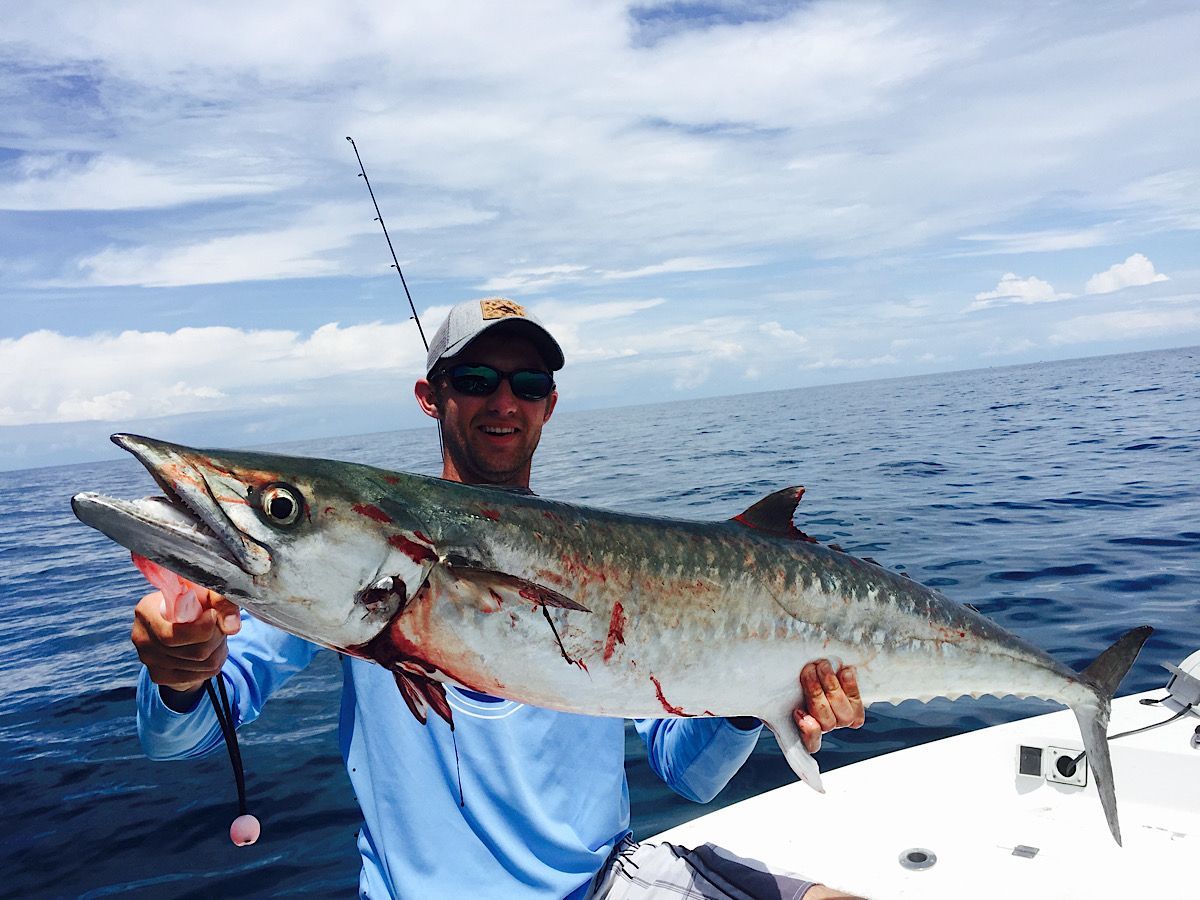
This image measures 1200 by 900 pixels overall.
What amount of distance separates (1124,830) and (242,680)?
16.8 ft

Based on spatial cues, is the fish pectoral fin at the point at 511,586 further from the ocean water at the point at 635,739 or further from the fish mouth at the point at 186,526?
the ocean water at the point at 635,739

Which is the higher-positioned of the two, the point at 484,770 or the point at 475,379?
the point at 475,379

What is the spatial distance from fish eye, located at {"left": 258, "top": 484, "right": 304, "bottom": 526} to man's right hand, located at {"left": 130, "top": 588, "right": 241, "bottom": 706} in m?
0.27

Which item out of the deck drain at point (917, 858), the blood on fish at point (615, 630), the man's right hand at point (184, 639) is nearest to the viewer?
→ the man's right hand at point (184, 639)

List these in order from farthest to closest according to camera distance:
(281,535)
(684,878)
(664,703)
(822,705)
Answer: (684,878), (822,705), (664,703), (281,535)

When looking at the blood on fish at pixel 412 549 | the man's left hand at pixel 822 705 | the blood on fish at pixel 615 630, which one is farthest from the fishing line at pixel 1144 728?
the blood on fish at pixel 412 549

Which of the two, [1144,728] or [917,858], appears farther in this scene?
[1144,728]

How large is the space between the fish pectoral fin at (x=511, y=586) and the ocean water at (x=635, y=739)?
3.30m

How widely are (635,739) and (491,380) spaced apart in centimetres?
481

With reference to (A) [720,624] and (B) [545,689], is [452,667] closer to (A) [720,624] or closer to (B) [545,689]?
(B) [545,689]

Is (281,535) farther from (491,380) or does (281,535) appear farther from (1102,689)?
(1102,689)

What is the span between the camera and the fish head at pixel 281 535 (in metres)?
1.86

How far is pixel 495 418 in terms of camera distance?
390 centimetres

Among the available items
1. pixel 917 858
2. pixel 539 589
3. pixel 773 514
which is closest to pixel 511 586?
pixel 539 589
